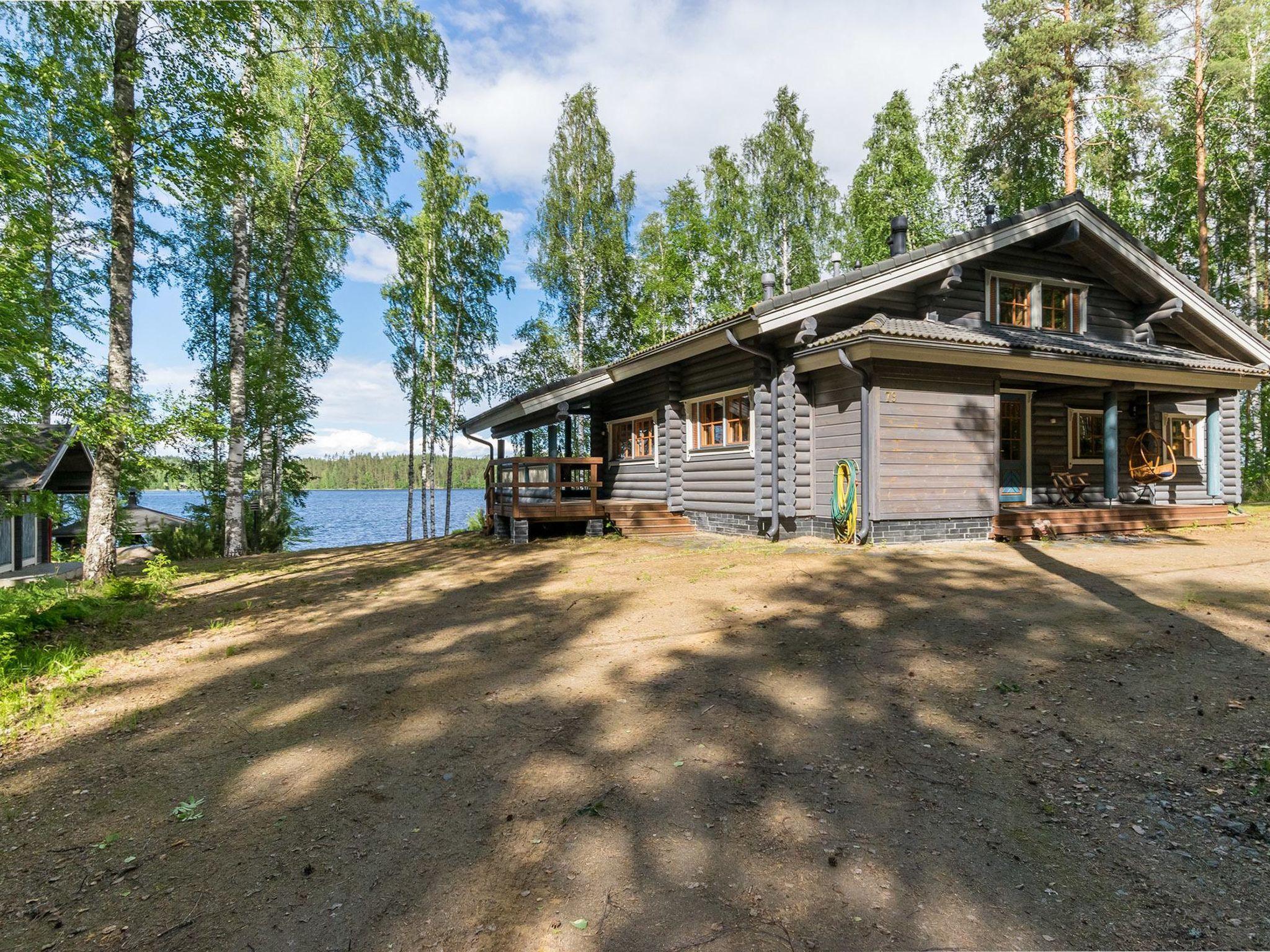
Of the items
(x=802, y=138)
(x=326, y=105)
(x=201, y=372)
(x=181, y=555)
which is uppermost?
(x=802, y=138)

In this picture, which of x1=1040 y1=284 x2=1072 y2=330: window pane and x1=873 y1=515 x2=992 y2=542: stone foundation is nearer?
x1=873 y1=515 x2=992 y2=542: stone foundation

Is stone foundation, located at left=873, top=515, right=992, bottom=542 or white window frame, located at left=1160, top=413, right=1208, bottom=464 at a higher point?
white window frame, located at left=1160, top=413, right=1208, bottom=464

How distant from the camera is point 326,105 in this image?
42.7 ft

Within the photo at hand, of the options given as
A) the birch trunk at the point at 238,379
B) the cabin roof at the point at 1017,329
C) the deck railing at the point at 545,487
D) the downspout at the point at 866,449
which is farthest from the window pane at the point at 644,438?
the birch trunk at the point at 238,379

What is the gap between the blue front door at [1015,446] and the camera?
12039 mm

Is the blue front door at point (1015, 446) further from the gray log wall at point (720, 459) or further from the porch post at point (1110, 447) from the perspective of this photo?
the gray log wall at point (720, 459)

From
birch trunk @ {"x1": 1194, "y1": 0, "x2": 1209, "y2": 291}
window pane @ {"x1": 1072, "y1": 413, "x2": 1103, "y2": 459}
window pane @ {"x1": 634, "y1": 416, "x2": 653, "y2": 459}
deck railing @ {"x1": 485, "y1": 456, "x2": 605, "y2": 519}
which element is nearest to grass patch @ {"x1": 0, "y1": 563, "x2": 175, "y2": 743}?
deck railing @ {"x1": 485, "y1": 456, "x2": 605, "y2": 519}

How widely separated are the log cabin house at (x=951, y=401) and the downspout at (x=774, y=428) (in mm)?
33

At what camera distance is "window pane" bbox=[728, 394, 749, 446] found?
36.1 ft

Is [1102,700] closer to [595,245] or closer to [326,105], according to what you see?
[326,105]

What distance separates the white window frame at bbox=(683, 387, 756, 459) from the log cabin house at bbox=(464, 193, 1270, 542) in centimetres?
4

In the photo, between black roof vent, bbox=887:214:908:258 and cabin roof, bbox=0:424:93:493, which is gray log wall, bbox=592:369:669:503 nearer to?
black roof vent, bbox=887:214:908:258

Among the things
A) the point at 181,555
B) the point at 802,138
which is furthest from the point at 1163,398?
the point at 181,555

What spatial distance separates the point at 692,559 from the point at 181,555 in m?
13.3
